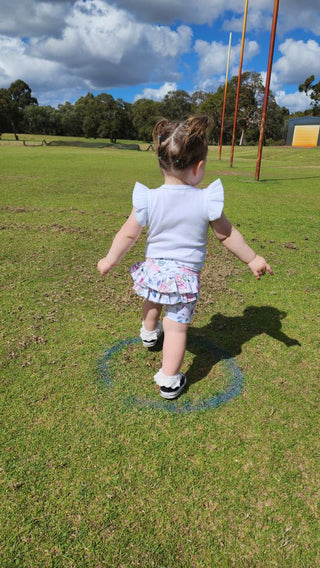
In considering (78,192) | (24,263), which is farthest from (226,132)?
(24,263)

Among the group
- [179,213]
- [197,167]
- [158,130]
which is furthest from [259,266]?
[158,130]

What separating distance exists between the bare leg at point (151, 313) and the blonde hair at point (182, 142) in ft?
3.40

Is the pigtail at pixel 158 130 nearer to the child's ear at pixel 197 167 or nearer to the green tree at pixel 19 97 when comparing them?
the child's ear at pixel 197 167

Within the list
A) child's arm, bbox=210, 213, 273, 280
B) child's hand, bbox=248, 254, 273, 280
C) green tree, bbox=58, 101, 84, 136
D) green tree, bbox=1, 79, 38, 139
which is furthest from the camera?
green tree, bbox=58, 101, 84, 136

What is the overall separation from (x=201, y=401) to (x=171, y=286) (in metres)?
0.85

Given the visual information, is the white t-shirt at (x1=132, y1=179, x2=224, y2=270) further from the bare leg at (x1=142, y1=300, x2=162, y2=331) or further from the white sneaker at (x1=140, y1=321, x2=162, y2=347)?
the white sneaker at (x1=140, y1=321, x2=162, y2=347)

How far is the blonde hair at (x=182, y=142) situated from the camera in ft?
7.27

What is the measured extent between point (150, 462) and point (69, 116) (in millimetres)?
96391

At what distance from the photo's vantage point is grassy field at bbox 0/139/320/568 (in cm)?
170

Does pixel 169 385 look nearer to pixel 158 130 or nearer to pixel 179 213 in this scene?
pixel 179 213

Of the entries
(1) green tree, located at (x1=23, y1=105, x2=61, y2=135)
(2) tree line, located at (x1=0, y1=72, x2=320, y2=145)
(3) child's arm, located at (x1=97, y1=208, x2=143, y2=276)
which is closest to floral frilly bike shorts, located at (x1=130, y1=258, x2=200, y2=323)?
(3) child's arm, located at (x1=97, y1=208, x2=143, y2=276)

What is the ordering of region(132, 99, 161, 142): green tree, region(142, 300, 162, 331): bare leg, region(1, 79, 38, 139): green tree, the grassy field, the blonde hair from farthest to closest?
region(132, 99, 161, 142): green tree → region(1, 79, 38, 139): green tree → region(142, 300, 162, 331): bare leg → the blonde hair → the grassy field

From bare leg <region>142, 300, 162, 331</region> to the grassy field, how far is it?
27 cm

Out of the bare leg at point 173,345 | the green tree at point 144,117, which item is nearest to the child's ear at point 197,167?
the bare leg at point 173,345
